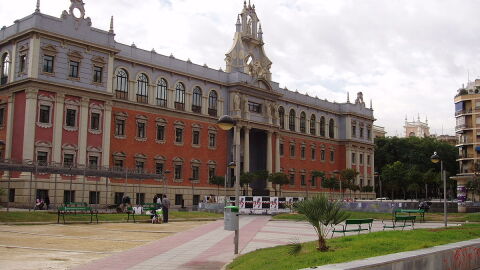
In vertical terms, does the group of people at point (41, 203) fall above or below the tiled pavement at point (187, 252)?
above

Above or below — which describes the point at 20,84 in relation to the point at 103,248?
above

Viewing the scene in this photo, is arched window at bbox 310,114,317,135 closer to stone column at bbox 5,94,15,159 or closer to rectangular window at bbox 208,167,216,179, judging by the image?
rectangular window at bbox 208,167,216,179

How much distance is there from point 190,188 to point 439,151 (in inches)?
2308

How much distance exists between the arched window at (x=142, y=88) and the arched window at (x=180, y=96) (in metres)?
3.95

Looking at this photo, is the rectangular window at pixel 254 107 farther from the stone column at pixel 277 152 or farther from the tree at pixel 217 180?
the tree at pixel 217 180

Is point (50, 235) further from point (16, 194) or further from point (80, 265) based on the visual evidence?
point (16, 194)

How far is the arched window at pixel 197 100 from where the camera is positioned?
191ft

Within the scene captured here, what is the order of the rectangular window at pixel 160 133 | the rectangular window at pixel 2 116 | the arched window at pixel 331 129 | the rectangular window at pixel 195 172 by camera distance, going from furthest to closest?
the arched window at pixel 331 129
the rectangular window at pixel 195 172
the rectangular window at pixel 160 133
the rectangular window at pixel 2 116

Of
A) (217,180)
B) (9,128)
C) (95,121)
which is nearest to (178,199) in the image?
(217,180)

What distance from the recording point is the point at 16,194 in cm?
4184

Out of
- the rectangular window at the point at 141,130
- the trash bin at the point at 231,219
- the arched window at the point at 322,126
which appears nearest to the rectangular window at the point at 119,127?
the rectangular window at the point at 141,130

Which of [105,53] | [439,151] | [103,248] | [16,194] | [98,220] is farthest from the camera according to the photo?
[439,151]

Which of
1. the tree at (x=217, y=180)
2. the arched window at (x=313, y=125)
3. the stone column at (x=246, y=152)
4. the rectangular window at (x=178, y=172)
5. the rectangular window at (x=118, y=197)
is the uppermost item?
the arched window at (x=313, y=125)

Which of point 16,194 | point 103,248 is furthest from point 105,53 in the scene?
point 103,248
